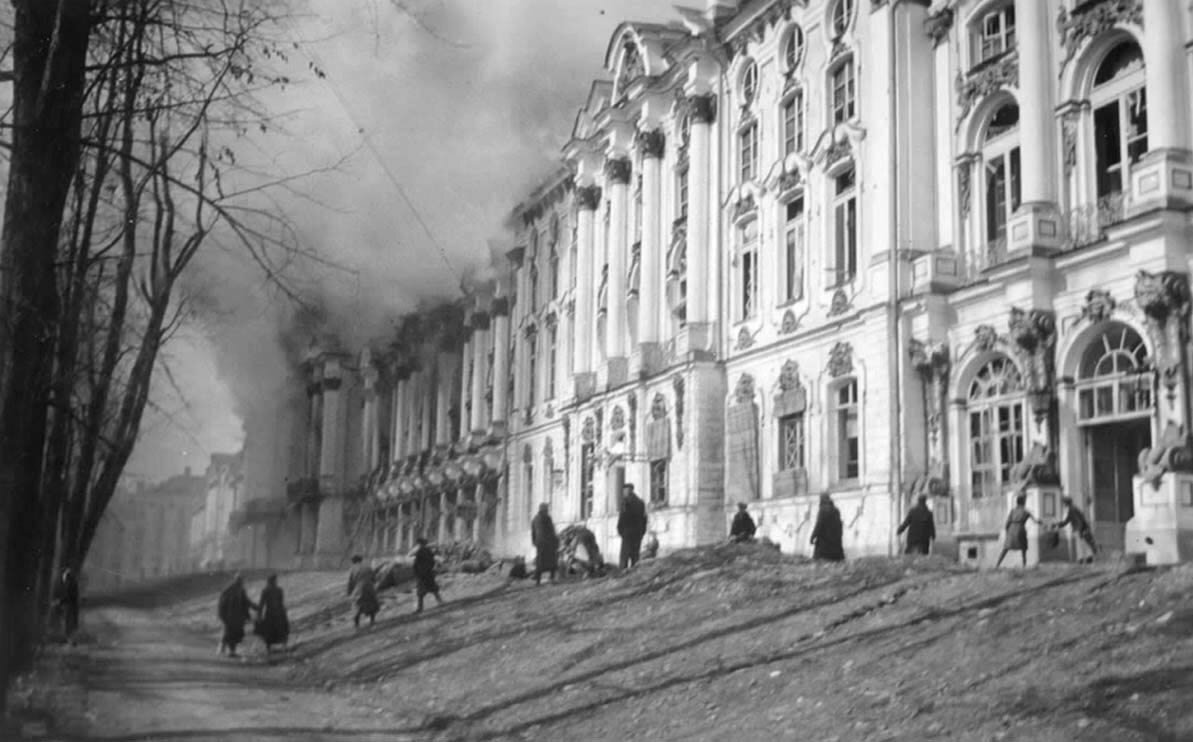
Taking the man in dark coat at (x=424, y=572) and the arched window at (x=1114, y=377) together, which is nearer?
the arched window at (x=1114, y=377)

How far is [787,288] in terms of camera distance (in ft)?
97.9

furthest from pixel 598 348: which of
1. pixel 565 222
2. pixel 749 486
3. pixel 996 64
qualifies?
pixel 996 64

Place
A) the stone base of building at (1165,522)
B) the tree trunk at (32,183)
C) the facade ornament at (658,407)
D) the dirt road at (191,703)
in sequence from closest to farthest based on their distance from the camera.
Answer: the tree trunk at (32,183) < the dirt road at (191,703) < the stone base of building at (1165,522) < the facade ornament at (658,407)

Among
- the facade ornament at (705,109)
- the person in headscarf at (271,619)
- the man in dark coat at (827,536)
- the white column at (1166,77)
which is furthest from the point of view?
the facade ornament at (705,109)

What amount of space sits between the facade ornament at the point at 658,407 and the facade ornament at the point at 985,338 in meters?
11.9

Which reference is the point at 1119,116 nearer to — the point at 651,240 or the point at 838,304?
the point at 838,304

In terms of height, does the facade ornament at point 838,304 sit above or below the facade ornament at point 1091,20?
below

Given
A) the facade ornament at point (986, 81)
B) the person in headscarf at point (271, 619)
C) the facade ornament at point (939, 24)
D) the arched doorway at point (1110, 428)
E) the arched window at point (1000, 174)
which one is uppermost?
the facade ornament at point (939, 24)

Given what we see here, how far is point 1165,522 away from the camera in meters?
17.6

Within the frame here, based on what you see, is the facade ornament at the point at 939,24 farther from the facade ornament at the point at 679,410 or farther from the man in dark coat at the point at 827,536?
the facade ornament at the point at 679,410

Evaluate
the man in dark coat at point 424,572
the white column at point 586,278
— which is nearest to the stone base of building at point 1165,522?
the man in dark coat at point 424,572

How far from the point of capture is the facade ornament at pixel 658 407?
3400cm

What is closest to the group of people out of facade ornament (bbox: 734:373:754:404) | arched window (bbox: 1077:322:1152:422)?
facade ornament (bbox: 734:373:754:404)

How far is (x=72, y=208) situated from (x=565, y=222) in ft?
90.2
